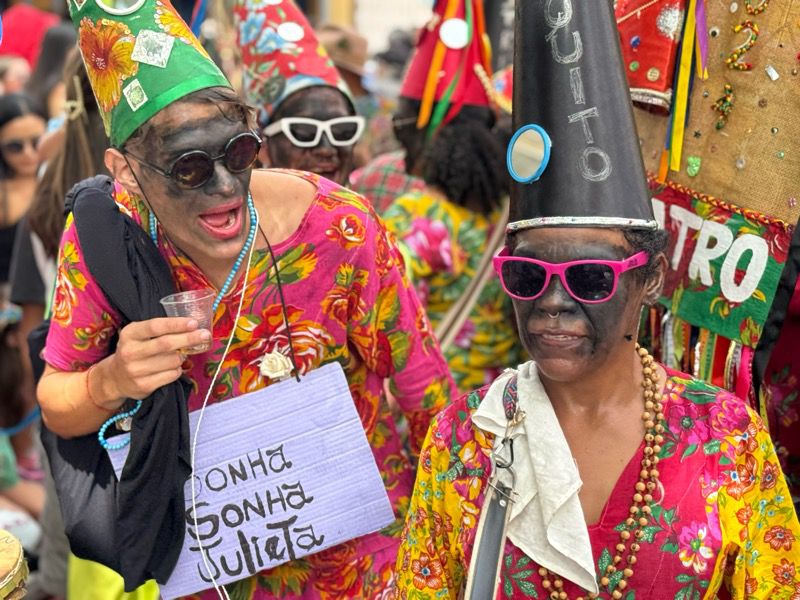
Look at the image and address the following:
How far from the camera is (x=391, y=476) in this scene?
3164mm

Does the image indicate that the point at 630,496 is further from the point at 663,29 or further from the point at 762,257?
the point at 663,29

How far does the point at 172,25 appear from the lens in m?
2.75

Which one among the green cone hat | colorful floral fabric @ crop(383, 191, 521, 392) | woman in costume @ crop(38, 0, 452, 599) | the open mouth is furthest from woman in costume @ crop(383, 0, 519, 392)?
the green cone hat

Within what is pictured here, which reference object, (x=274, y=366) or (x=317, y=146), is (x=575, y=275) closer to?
(x=274, y=366)

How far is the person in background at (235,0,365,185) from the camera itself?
4188 millimetres

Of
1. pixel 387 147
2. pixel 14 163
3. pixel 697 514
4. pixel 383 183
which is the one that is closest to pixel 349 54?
pixel 387 147

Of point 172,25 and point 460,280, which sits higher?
point 172,25

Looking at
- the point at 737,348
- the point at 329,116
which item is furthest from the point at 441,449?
the point at 329,116

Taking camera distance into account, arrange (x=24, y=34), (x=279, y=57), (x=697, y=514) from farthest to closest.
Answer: (x=24, y=34), (x=279, y=57), (x=697, y=514)

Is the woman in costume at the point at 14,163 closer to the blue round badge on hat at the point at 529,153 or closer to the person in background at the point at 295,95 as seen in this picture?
the person in background at the point at 295,95

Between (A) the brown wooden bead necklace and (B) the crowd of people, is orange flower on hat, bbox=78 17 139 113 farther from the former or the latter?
(A) the brown wooden bead necklace

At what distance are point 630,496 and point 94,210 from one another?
1.50 meters

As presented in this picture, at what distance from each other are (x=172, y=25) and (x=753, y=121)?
1.50 m

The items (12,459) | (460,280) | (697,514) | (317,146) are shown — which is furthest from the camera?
(12,459)
